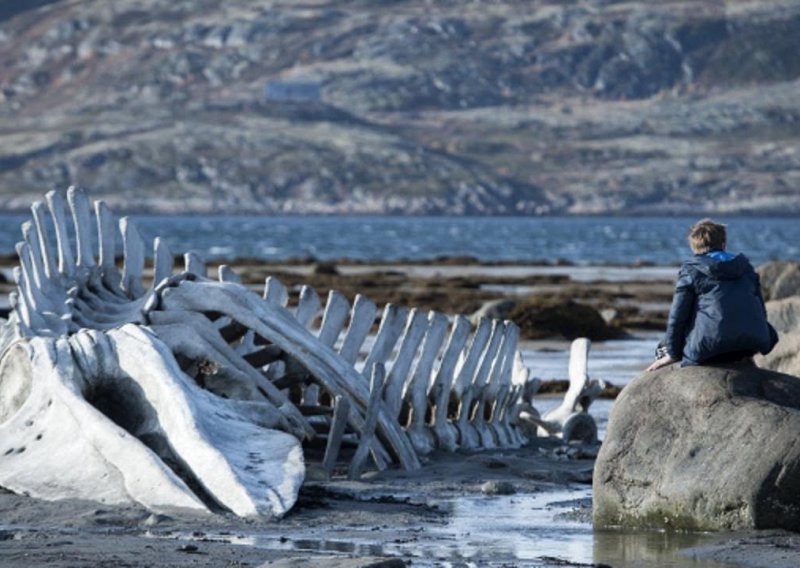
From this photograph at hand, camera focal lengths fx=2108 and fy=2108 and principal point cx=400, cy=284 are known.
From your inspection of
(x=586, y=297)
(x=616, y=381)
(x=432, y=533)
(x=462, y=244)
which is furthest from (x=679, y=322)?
(x=462, y=244)

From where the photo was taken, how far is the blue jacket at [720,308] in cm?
1059

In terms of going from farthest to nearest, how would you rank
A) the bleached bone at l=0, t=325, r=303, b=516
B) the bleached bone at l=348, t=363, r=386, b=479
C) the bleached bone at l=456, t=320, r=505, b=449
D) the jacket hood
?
the bleached bone at l=456, t=320, r=505, b=449 → the bleached bone at l=348, t=363, r=386, b=479 → the jacket hood → the bleached bone at l=0, t=325, r=303, b=516

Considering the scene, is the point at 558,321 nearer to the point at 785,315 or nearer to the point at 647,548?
the point at 785,315

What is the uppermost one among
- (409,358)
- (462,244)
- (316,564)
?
(462,244)

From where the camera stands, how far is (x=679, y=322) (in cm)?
1080

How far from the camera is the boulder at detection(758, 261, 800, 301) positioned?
34.7 meters

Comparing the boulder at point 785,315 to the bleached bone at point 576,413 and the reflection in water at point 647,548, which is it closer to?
the bleached bone at point 576,413

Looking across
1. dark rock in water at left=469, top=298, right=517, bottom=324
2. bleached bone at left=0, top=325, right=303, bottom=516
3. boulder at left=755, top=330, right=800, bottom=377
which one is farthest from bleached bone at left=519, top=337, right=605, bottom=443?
dark rock in water at left=469, top=298, right=517, bottom=324

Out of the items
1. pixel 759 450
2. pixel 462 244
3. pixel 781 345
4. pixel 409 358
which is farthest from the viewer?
pixel 462 244

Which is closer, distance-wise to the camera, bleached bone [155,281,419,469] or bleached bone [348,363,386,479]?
bleached bone [348,363,386,479]

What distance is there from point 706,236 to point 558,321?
64.6ft

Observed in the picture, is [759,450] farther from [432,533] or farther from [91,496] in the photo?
[91,496]

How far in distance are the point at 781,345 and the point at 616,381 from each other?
692 centimetres

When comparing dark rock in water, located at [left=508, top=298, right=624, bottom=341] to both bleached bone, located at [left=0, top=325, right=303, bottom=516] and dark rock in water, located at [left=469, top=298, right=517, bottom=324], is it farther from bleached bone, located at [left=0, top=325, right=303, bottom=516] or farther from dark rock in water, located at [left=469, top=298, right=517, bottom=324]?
bleached bone, located at [left=0, top=325, right=303, bottom=516]
